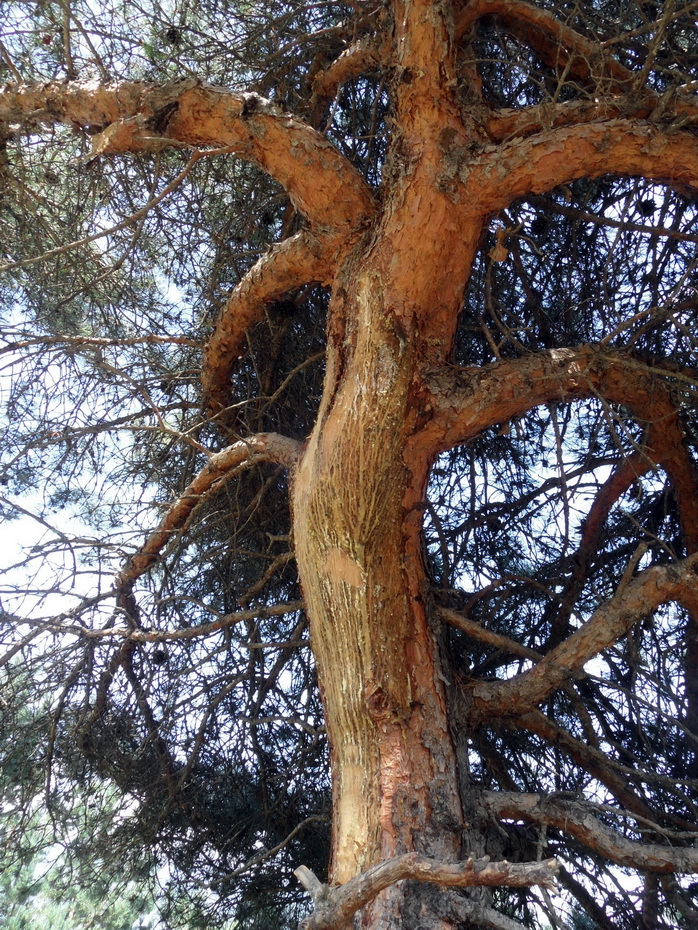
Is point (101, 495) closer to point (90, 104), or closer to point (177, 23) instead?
point (90, 104)

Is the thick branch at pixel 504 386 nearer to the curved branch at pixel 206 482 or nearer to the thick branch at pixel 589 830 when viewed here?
the curved branch at pixel 206 482

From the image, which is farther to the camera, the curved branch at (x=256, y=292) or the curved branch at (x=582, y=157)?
the curved branch at (x=256, y=292)

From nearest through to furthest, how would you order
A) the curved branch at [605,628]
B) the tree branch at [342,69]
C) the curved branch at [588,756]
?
the curved branch at [605,628]
the curved branch at [588,756]
the tree branch at [342,69]

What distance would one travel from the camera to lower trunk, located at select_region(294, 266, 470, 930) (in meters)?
2.18

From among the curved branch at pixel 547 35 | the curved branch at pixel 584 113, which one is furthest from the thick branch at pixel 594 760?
the curved branch at pixel 547 35

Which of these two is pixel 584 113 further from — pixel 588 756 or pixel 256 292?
pixel 588 756

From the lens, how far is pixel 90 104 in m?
2.99

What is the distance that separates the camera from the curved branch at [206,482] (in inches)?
117

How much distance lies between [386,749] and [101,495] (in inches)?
82.7

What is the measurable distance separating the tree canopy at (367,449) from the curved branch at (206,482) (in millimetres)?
15

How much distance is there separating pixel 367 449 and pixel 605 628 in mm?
831

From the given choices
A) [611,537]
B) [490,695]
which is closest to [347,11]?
[611,537]

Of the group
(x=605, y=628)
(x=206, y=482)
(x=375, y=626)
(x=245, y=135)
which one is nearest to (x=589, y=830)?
(x=605, y=628)

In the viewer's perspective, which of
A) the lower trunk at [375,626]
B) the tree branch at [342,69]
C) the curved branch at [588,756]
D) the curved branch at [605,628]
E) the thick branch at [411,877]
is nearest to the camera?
the thick branch at [411,877]
